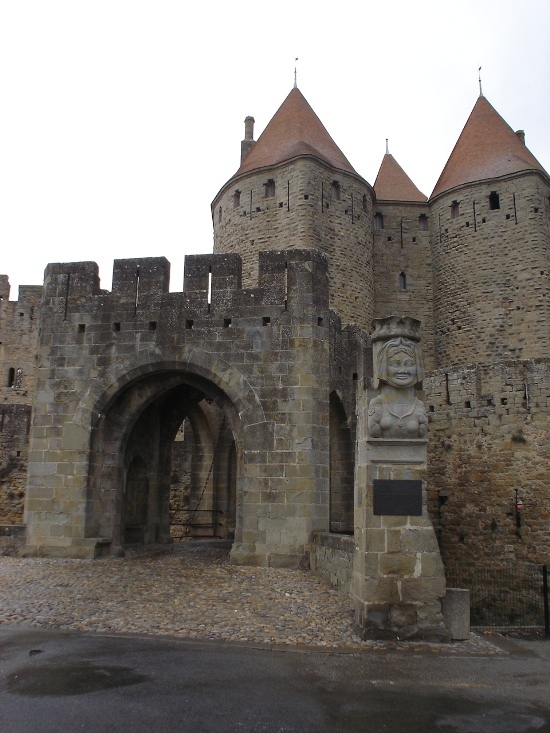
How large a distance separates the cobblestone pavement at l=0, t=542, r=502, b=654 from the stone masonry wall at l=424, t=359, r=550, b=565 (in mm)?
5979

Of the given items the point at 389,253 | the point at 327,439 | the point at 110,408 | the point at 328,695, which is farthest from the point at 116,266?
the point at 389,253

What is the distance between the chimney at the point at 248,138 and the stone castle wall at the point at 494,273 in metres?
8.90

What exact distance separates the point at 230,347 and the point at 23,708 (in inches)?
299

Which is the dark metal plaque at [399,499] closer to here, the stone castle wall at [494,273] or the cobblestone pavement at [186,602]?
the cobblestone pavement at [186,602]

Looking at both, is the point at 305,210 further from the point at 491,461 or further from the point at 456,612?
the point at 456,612

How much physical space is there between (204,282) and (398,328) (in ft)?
18.6

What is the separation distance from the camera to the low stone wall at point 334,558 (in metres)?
8.73

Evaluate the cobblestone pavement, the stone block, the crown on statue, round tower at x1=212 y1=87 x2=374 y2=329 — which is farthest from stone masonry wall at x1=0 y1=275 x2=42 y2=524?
the stone block

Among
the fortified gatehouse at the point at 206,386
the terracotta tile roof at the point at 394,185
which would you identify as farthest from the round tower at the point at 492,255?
the fortified gatehouse at the point at 206,386

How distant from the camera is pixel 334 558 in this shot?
30.7 ft

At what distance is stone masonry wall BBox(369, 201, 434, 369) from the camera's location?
88.5 feet

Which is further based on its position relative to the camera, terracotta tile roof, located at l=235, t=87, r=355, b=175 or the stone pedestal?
terracotta tile roof, located at l=235, t=87, r=355, b=175

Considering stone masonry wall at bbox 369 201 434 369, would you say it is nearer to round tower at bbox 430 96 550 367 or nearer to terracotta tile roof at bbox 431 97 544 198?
round tower at bbox 430 96 550 367

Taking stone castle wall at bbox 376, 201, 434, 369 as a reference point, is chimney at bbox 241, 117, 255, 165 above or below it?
above
